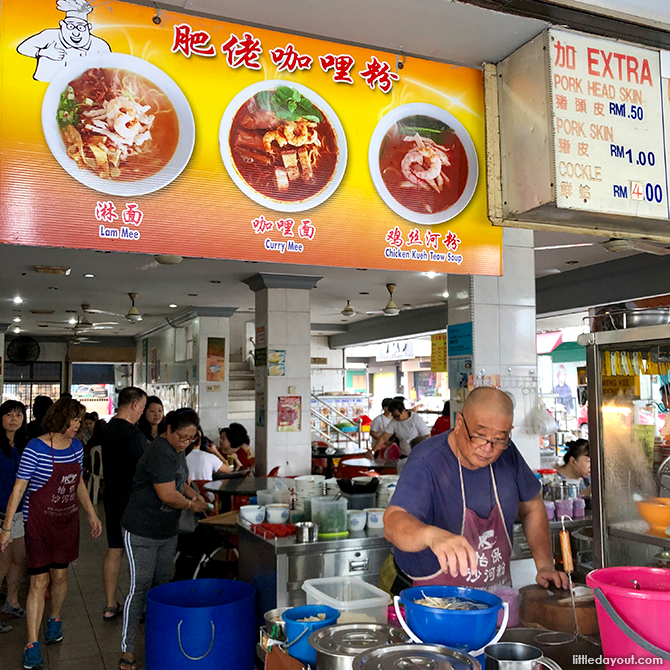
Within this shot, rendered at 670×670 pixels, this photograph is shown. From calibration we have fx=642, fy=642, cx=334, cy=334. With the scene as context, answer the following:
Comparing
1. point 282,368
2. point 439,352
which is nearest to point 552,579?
point 282,368

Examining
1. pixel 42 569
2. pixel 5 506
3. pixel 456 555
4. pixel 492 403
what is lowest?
pixel 42 569

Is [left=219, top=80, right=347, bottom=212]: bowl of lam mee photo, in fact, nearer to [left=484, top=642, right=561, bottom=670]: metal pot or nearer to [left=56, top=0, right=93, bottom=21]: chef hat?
[left=56, top=0, right=93, bottom=21]: chef hat

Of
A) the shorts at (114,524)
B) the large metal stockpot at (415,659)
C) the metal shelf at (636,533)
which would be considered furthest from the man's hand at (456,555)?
the shorts at (114,524)

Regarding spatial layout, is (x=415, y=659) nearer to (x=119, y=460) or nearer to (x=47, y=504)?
(x=47, y=504)

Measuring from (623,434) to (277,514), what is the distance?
2476mm

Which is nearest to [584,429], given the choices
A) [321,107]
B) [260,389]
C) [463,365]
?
[260,389]

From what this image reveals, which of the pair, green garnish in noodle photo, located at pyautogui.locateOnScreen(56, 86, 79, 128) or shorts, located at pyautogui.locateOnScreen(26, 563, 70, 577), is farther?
shorts, located at pyautogui.locateOnScreen(26, 563, 70, 577)

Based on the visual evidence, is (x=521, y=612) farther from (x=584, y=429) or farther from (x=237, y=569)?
(x=584, y=429)

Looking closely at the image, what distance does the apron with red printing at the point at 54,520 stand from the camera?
4.25 m

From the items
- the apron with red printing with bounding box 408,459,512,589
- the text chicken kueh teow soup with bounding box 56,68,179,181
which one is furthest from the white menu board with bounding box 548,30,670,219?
the text chicken kueh teow soup with bounding box 56,68,179,181

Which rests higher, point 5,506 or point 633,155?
point 633,155

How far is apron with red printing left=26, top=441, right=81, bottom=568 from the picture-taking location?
4.25m

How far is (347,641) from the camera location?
5.52 feet

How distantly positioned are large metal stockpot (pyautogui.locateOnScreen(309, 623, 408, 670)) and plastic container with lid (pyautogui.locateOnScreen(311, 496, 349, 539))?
2.41 m
